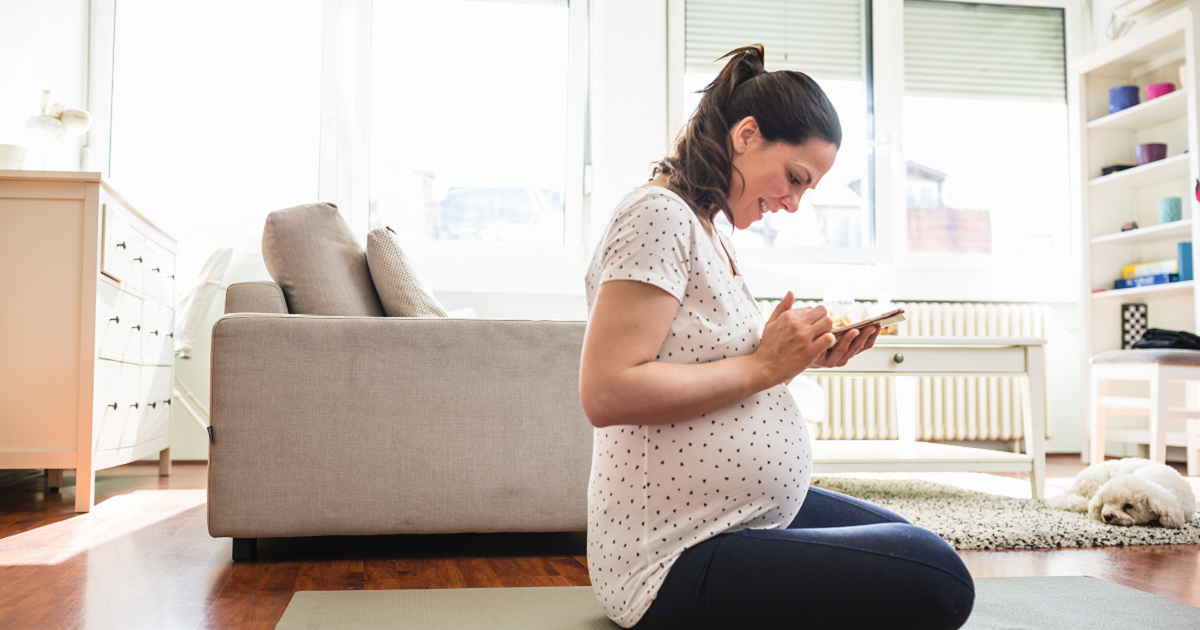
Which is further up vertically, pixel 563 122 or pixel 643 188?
pixel 563 122

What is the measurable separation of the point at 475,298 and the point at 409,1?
152cm

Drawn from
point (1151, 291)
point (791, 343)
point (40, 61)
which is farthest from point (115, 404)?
point (1151, 291)

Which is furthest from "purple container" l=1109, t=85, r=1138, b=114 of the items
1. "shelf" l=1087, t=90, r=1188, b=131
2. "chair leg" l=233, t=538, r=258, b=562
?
"chair leg" l=233, t=538, r=258, b=562

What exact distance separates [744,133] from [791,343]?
0.27 metres

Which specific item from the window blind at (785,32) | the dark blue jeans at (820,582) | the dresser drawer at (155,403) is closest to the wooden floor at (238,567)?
the dresser drawer at (155,403)

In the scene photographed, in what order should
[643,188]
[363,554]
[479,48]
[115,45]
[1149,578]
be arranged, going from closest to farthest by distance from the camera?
[643,188] → [1149,578] → [363,554] → [115,45] → [479,48]

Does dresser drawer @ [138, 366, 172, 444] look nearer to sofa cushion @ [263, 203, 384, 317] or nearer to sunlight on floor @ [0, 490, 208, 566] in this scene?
sunlight on floor @ [0, 490, 208, 566]

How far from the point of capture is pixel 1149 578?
172 cm

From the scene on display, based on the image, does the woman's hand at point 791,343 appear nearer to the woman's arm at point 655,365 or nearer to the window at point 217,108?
the woman's arm at point 655,365

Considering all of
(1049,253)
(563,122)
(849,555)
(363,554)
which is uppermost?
(563,122)

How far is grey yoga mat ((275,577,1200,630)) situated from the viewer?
1.33 metres

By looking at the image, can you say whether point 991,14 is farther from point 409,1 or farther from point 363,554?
point 363,554

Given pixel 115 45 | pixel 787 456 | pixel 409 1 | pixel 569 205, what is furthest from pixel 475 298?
pixel 787 456

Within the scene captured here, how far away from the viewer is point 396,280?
205cm
